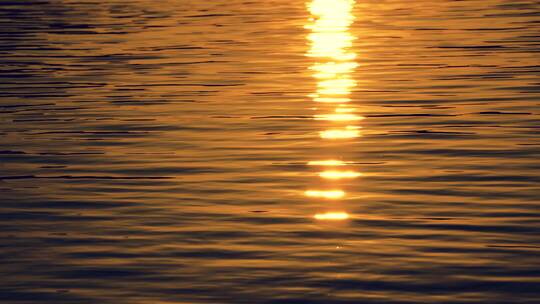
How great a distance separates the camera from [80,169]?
14125 millimetres


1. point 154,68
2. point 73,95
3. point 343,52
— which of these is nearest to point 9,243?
point 73,95

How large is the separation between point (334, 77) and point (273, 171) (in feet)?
27.7

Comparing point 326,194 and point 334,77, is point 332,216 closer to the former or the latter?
point 326,194

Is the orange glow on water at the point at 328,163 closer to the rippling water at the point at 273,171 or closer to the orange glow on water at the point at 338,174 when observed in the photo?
the rippling water at the point at 273,171

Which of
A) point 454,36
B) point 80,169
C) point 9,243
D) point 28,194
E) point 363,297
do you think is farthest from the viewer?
point 454,36

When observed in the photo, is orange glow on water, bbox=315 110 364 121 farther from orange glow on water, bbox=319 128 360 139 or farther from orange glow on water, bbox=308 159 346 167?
orange glow on water, bbox=308 159 346 167

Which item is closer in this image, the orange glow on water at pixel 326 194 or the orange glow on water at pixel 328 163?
the orange glow on water at pixel 326 194

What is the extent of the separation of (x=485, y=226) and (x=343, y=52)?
15.4 metres

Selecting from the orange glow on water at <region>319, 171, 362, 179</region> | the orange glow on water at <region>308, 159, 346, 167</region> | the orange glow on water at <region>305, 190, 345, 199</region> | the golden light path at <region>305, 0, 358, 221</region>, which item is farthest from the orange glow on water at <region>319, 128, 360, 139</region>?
the orange glow on water at <region>305, 190, 345, 199</region>

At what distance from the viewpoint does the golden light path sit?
1357cm

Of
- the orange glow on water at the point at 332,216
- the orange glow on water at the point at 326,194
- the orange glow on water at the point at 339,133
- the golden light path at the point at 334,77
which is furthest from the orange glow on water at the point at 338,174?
the orange glow on water at the point at 339,133

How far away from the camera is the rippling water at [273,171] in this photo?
9.67m

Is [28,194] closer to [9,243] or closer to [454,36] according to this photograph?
[9,243]

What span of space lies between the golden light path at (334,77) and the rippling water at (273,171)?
6 cm
